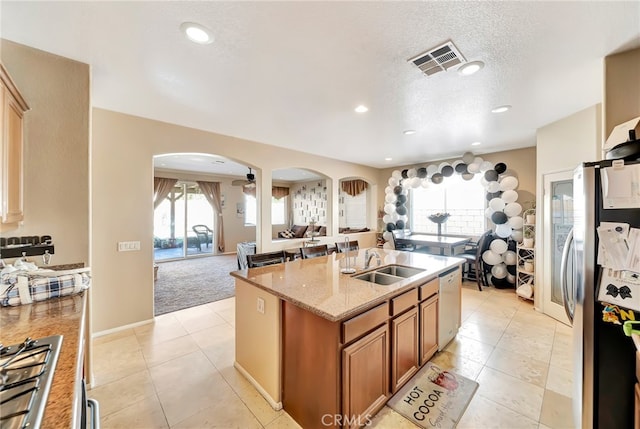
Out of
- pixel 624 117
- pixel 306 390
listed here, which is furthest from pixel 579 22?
pixel 306 390

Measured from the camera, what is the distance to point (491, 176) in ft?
15.2

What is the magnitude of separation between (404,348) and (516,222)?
3675mm

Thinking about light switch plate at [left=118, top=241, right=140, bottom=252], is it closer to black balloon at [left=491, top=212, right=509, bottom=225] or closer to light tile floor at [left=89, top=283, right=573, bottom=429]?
light tile floor at [left=89, top=283, right=573, bottom=429]

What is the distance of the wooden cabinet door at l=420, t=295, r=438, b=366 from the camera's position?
2.24 meters

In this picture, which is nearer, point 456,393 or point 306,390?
point 306,390

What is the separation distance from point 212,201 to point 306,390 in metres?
7.59

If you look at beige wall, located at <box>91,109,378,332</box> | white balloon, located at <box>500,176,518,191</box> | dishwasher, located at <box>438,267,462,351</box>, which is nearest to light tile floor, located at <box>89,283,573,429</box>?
dishwasher, located at <box>438,267,462,351</box>

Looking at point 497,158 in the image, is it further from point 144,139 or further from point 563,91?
point 144,139

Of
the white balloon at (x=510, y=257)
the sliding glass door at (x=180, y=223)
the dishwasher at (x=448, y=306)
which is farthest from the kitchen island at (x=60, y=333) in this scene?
the sliding glass door at (x=180, y=223)

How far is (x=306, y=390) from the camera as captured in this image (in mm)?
1672

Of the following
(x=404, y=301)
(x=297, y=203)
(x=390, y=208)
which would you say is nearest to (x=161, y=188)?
(x=297, y=203)

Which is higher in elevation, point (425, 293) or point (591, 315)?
point (591, 315)

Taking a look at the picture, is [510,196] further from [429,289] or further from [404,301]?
[404,301]

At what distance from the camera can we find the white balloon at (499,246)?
176 inches
